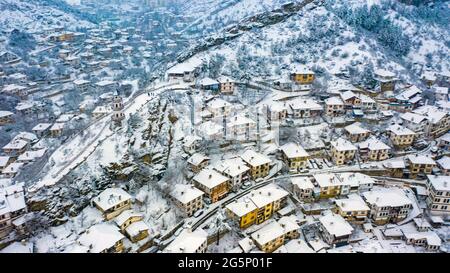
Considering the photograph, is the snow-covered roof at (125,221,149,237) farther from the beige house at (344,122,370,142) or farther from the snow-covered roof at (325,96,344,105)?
the snow-covered roof at (325,96,344,105)

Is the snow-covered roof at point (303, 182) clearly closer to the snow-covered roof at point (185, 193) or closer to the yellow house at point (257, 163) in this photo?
the yellow house at point (257, 163)

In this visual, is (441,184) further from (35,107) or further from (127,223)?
(35,107)

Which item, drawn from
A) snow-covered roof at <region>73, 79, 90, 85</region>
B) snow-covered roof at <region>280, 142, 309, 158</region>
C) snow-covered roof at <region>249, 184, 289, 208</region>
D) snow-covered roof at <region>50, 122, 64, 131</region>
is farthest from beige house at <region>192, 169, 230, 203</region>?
snow-covered roof at <region>73, 79, 90, 85</region>

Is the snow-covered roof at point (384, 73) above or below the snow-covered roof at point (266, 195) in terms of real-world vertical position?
above

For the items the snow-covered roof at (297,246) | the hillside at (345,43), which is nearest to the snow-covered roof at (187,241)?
the snow-covered roof at (297,246)

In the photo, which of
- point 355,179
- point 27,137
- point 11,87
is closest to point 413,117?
point 355,179

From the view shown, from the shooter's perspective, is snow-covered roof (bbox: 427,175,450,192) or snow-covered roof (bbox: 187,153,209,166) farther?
snow-covered roof (bbox: 187,153,209,166)
